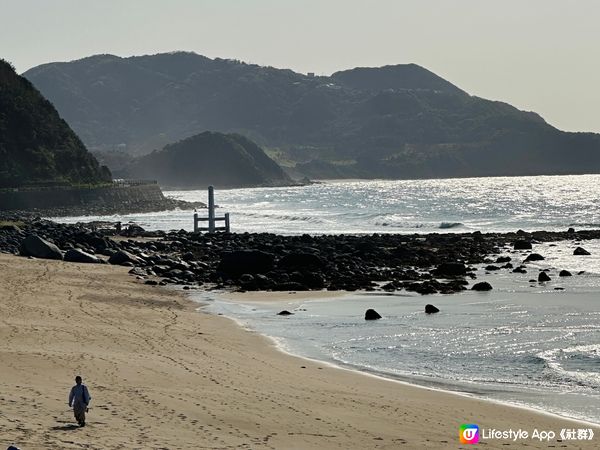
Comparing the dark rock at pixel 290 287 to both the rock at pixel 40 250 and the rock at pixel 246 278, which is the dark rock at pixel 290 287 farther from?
the rock at pixel 40 250

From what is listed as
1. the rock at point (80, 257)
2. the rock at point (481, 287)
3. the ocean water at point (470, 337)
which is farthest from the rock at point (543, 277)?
the rock at point (80, 257)

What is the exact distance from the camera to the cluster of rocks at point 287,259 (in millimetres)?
37094

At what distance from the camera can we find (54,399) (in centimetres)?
1575

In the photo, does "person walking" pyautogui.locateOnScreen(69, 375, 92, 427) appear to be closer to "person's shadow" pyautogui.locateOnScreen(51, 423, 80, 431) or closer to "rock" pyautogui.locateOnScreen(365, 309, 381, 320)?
"person's shadow" pyautogui.locateOnScreen(51, 423, 80, 431)

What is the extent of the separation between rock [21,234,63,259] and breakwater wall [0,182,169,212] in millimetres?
56988

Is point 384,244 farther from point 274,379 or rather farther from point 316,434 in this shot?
point 316,434

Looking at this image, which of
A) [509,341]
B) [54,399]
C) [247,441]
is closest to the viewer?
[247,441]

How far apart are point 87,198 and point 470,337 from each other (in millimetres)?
91101

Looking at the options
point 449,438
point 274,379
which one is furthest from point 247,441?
point 274,379

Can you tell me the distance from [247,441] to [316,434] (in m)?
1.30

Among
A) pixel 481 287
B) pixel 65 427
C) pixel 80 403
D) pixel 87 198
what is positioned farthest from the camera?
pixel 87 198

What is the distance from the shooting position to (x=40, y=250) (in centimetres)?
4303

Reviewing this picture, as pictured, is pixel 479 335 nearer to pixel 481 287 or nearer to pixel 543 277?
pixel 481 287

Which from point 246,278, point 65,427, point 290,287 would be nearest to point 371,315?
point 290,287
